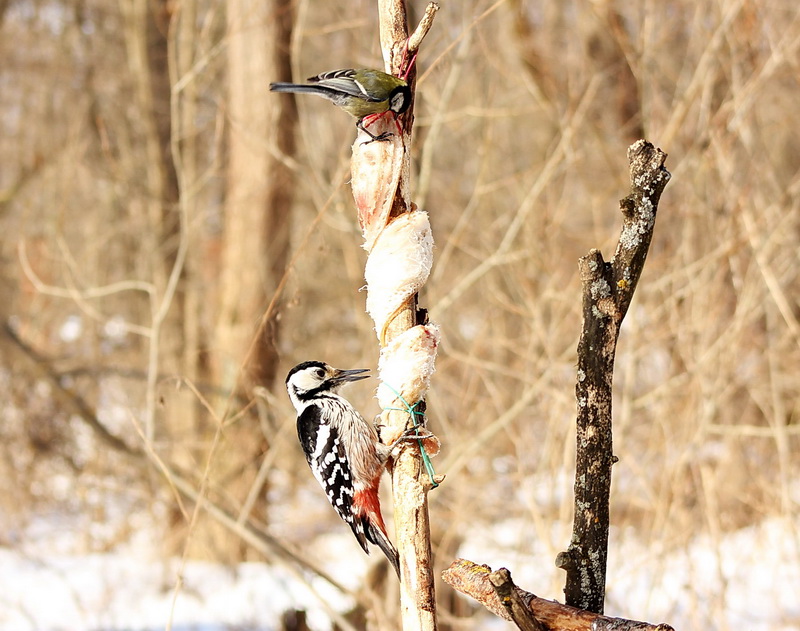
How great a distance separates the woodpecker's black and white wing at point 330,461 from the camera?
2.20 metres

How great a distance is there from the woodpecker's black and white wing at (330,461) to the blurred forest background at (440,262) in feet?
0.90

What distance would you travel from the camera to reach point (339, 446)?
Answer: 86.1 inches

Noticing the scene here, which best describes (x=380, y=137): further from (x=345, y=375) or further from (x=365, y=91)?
(x=345, y=375)

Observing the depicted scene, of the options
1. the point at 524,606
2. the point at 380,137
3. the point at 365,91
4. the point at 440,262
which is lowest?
the point at 524,606

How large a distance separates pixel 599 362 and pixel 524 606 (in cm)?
45

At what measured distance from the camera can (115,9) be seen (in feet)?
29.5

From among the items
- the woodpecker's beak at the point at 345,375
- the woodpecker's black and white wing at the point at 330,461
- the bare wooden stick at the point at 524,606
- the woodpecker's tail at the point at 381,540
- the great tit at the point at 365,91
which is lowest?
the bare wooden stick at the point at 524,606

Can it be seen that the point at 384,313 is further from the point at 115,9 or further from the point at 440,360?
the point at 115,9


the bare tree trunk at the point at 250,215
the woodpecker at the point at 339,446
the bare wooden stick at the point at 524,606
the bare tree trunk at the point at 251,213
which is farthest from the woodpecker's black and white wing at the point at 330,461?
the bare tree trunk at the point at 250,215

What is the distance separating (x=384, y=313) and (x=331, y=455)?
1.99ft

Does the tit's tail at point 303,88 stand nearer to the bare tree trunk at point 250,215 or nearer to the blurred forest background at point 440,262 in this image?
the blurred forest background at point 440,262

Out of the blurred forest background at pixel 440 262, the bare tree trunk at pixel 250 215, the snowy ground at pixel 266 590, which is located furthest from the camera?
the bare tree trunk at pixel 250 215

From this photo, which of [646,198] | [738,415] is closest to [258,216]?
[738,415]

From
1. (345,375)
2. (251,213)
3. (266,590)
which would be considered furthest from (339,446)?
(251,213)
